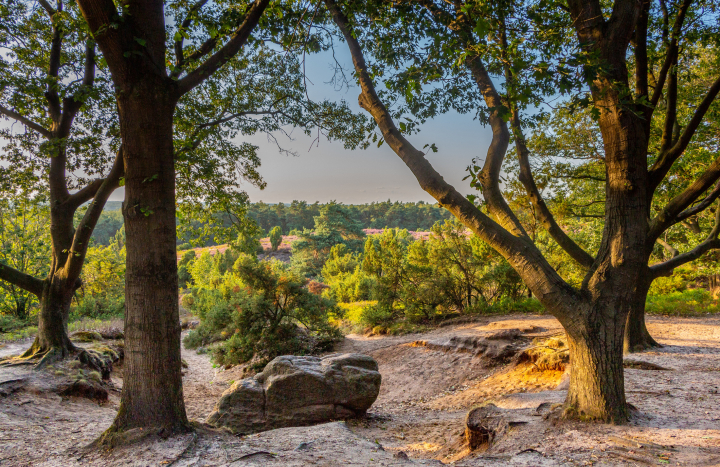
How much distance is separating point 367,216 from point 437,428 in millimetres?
60683

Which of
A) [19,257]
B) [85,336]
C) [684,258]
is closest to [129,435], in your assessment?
[85,336]

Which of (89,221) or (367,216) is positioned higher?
(367,216)

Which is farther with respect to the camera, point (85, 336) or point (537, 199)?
point (85, 336)

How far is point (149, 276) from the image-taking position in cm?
351

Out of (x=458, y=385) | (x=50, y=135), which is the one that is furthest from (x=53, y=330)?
(x=458, y=385)

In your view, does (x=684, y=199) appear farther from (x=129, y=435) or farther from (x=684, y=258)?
(x=129, y=435)

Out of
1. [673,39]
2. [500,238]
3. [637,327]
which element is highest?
[673,39]

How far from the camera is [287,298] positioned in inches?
435

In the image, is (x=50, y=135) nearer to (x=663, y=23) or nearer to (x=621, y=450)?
(x=621, y=450)

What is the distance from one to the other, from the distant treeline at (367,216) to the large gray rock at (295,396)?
5155 centimetres

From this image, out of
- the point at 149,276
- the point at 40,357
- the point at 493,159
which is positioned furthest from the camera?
the point at 40,357

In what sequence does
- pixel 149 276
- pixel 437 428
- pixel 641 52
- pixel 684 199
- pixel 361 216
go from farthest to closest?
pixel 361 216 < pixel 684 199 < pixel 641 52 < pixel 437 428 < pixel 149 276

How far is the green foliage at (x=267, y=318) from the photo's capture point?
33.5 feet

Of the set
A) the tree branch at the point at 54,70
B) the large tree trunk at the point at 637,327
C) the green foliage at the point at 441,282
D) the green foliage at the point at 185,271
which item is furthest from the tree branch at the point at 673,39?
the green foliage at the point at 185,271
